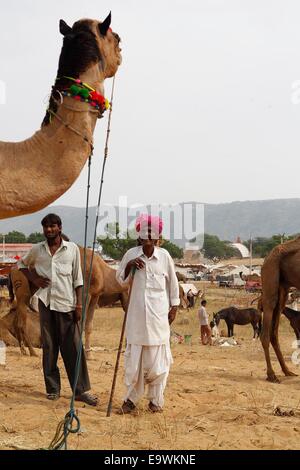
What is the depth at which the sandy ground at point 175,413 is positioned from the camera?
5.32 metres

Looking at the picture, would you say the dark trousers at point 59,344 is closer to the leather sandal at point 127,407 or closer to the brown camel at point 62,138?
the leather sandal at point 127,407

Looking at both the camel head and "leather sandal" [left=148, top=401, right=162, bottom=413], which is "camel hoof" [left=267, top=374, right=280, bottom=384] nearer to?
"leather sandal" [left=148, top=401, right=162, bottom=413]

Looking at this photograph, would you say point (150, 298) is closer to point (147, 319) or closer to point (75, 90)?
point (147, 319)

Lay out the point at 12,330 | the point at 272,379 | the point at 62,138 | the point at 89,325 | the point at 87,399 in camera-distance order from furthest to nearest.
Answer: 1. the point at 12,330
2. the point at 89,325
3. the point at 272,379
4. the point at 87,399
5. the point at 62,138

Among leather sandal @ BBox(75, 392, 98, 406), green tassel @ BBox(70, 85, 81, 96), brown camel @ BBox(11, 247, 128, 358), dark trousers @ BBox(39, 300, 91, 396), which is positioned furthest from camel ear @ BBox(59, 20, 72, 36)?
brown camel @ BBox(11, 247, 128, 358)

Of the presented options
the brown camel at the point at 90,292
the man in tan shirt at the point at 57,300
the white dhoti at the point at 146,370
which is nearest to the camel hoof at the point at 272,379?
the brown camel at the point at 90,292

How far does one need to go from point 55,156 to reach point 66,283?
7.30 ft

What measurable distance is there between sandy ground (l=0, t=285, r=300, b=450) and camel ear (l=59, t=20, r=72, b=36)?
3.35 meters

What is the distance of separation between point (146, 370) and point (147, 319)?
0.53 m

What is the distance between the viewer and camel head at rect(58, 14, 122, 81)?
539 centimetres

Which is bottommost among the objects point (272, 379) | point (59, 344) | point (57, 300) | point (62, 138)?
point (272, 379)

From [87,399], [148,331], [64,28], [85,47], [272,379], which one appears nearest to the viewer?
[85,47]

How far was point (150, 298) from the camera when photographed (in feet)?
21.8

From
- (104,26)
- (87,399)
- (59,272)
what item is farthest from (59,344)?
(104,26)
